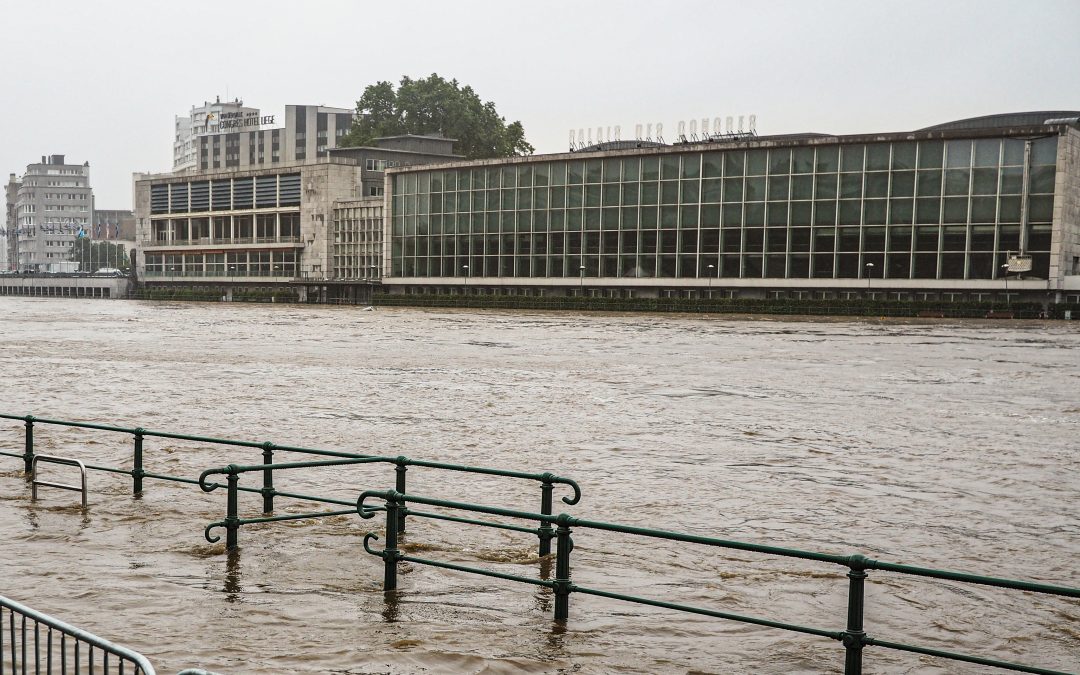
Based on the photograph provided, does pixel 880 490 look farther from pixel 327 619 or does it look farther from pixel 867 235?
pixel 867 235

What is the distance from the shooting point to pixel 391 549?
10898 millimetres

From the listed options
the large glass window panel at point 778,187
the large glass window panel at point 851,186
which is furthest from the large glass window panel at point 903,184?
the large glass window panel at point 778,187

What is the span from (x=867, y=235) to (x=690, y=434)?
2578 inches

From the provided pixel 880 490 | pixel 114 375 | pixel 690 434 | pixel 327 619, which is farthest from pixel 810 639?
pixel 114 375

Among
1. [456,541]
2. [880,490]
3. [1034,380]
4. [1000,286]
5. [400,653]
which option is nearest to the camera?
[400,653]

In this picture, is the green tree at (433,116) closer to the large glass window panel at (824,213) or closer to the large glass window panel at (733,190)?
the large glass window panel at (733,190)

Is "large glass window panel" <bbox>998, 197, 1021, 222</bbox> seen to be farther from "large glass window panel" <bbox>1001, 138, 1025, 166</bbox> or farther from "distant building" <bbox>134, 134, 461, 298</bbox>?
"distant building" <bbox>134, 134, 461, 298</bbox>

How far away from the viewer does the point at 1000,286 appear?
79.6m

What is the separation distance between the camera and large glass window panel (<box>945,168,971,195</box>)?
A: 267 feet

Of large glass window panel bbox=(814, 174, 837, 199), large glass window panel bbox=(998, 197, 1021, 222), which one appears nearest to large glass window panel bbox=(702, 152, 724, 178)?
large glass window panel bbox=(814, 174, 837, 199)

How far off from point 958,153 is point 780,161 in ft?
46.2

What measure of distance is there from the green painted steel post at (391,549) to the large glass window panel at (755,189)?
81804mm

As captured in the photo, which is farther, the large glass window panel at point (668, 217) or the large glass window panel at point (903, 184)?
the large glass window panel at point (668, 217)

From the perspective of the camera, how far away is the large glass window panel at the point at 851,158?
85812mm
